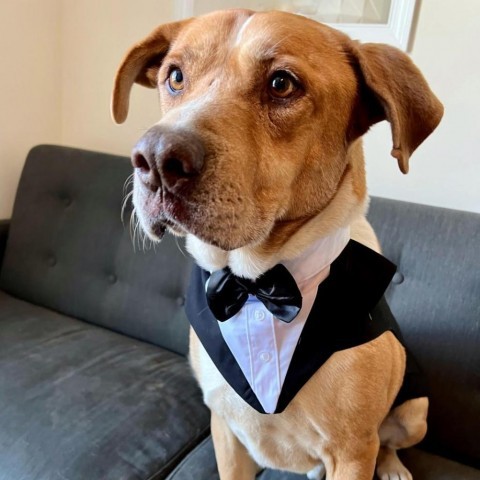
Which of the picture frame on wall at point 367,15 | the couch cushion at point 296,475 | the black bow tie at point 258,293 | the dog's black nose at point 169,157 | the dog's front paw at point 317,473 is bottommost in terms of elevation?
the couch cushion at point 296,475

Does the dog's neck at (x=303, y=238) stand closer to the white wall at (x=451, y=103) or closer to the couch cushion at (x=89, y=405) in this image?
the couch cushion at (x=89, y=405)

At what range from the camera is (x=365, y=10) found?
182 centimetres

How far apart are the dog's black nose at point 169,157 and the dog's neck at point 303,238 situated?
241 mm

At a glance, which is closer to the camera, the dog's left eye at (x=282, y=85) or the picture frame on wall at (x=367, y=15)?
the dog's left eye at (x=282, y=85)

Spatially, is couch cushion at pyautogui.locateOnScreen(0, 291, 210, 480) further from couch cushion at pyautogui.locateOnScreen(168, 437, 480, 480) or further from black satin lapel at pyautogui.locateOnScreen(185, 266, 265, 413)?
black satin lapel at pyautogui.locateOnScreen(185, 266, 265, 413)

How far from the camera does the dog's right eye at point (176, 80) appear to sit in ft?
3.49

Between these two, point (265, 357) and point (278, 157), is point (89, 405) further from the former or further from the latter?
point (278, 157)

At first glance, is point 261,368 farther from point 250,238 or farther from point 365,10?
point 365,10

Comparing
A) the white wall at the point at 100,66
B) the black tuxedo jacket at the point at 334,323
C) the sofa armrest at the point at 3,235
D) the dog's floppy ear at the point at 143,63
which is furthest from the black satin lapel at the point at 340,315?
the sofa armrest at the point at 3,235

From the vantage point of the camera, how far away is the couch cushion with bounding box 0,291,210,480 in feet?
4.36

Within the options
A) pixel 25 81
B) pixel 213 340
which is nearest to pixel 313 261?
pixel 213 340

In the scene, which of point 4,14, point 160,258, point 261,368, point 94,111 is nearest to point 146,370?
point 160,258

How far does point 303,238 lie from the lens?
1.08 metres

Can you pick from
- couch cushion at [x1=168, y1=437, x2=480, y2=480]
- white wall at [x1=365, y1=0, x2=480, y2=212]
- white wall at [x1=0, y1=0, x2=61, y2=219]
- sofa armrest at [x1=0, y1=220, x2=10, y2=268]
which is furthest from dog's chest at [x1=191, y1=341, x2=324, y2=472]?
white wall at [x1=0, y1=0, x2=61, y2=219]
